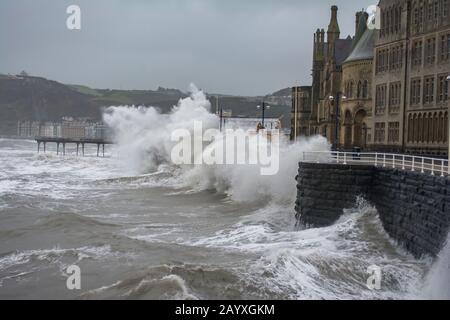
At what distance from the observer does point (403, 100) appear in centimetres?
3419

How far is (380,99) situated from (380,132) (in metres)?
2.03

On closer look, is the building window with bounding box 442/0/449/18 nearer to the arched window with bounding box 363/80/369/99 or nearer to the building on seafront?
the building on seafront

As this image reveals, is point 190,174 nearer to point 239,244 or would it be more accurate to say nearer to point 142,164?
point 142,164

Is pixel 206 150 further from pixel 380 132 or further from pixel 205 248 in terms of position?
pixel 205 248

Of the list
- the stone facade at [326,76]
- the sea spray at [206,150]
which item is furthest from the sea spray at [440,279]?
the stone facade at [326,76]

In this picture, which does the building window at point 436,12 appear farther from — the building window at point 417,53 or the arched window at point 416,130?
the arched window at point 416,130

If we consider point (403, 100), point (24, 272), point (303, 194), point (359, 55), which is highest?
point (359, 55)

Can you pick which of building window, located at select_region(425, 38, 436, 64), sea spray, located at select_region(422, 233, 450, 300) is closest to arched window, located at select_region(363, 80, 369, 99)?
building window, located at select_region(425, 38, 436, 64)

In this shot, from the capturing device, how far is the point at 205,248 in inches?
765

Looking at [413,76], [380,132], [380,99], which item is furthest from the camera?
[380,132]

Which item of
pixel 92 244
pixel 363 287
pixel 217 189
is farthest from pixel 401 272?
pixel 217 189

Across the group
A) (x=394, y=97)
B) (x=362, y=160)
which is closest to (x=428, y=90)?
(x=394, y=97)

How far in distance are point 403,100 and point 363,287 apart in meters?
21.6

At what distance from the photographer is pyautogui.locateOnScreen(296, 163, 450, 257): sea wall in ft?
54.4
